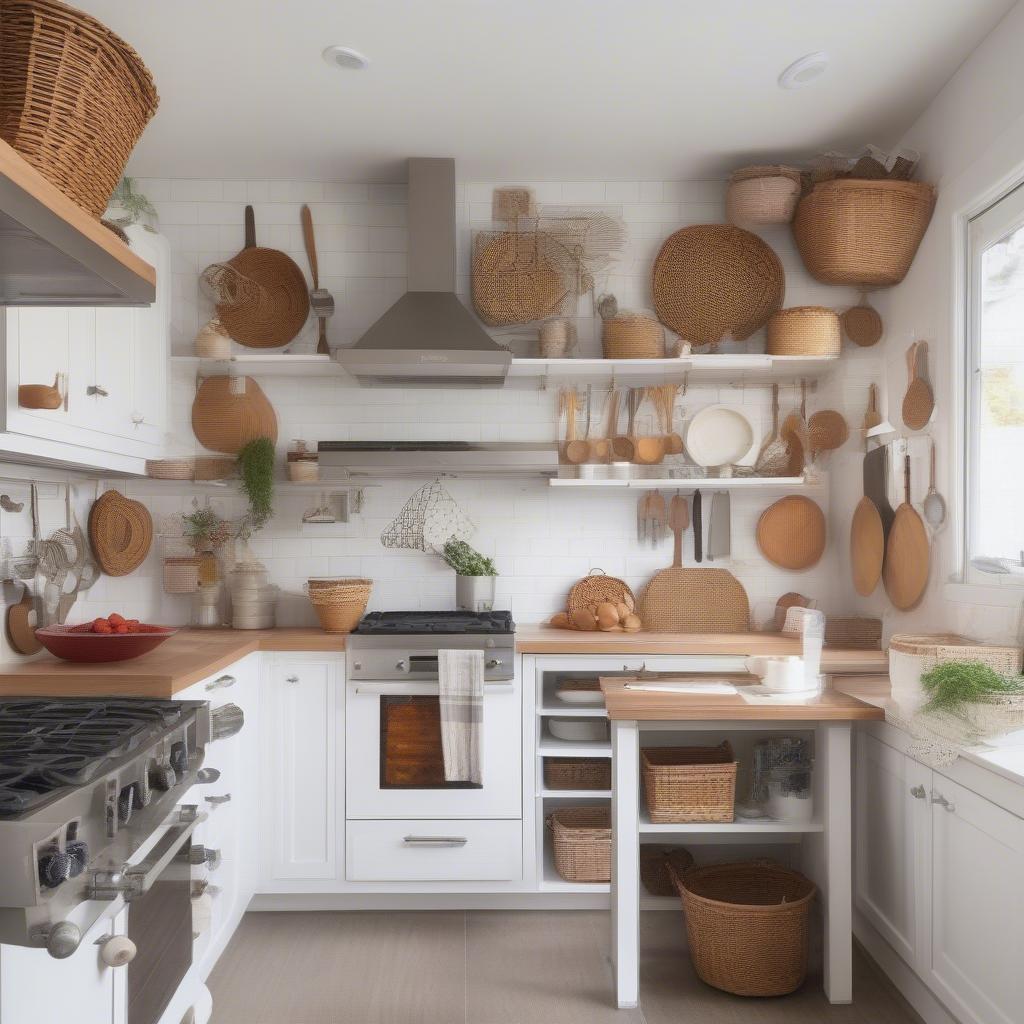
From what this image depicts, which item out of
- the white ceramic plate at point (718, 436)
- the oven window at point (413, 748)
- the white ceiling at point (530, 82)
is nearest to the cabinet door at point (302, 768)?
the oven window at point (413, 748)

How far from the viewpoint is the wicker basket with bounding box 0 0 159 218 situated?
1422mm

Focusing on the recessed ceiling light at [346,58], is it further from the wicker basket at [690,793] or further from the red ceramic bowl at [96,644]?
the wicker basket at [690,793]

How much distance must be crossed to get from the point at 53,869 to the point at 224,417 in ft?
9.98

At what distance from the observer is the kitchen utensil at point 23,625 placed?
3.29 m

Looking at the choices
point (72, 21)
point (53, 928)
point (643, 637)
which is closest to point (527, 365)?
point (643, 637)

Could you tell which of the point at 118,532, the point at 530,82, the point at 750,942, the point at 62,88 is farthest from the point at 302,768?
the point at 62,88

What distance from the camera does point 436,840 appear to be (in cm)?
361

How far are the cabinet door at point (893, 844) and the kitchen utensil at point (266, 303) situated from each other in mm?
2799

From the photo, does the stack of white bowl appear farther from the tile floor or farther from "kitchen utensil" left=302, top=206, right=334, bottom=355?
the tile floor

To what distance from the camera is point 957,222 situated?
3.44 metres

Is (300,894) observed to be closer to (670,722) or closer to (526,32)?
(670,722)

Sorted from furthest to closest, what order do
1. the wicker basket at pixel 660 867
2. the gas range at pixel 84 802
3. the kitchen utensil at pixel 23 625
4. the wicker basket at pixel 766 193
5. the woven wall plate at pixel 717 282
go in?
the woven wall plate at pixel 717 282
the wicker basket at pixel 766 193
the wicker basket at pixel 660 867
the kitchen utensil at pixel 23 625
the gas range at pixel 84 802

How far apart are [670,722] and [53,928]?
1.89 metres

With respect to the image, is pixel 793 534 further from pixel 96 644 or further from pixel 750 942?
pixel 96 644
